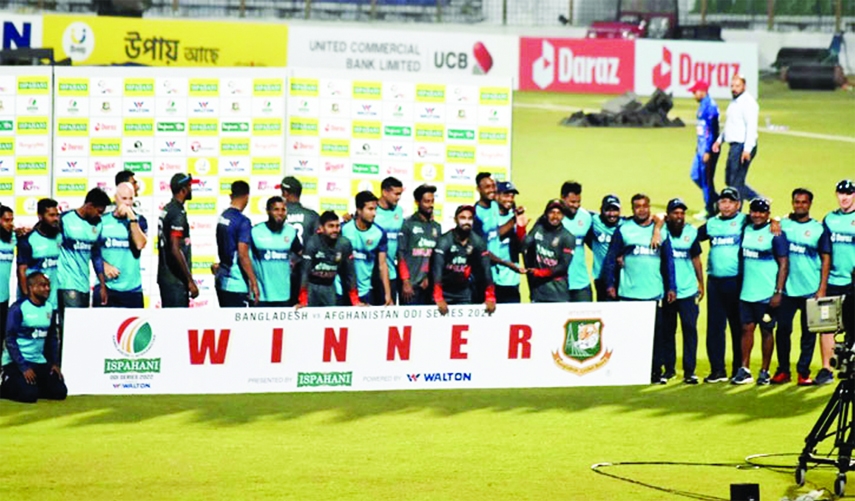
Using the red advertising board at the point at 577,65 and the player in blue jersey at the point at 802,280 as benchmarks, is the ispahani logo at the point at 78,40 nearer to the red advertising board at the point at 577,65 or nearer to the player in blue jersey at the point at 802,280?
the red advertising board at the point at 577,65

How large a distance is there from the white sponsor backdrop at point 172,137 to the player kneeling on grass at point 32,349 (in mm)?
4215

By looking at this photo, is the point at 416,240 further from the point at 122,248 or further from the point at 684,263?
the point at 122,248

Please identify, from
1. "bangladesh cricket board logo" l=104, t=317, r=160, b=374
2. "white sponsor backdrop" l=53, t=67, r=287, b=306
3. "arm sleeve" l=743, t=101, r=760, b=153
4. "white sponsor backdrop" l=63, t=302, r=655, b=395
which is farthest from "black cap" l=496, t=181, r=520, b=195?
"arm sleeve" l=743, t=101, r=760, b=153

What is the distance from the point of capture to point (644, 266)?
18.5m

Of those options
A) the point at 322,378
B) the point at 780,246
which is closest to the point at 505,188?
the point at 780,246

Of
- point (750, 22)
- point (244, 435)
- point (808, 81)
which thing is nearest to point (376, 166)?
point (244, 435)

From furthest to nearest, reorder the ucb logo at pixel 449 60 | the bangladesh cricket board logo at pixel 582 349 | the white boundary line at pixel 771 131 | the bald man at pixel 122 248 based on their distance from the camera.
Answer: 1. the ucb logo at pixel 449 60
2. the white boundary line at pixel 771 131
3. the bald man at pixel 122 248
4. the bangladesh cricket board logo at pixel 582 349

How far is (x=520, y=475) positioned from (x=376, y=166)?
7967 millimetres

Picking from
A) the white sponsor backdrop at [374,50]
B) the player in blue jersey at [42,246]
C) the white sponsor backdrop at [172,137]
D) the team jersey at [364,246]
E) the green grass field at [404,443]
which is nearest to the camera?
the green grass field at [404,443]

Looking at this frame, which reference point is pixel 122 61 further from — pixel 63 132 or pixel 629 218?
pixel 629 218

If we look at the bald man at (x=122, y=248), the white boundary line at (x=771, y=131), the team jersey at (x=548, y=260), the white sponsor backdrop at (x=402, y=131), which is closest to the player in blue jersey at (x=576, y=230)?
the team jersey at (x=548, y=260)

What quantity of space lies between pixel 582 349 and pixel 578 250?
5.35ft

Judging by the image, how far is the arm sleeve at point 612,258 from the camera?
733 inches

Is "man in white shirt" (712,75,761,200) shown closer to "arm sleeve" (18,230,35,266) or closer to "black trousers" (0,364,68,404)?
"arm sleeve" (18,230,35,266)
